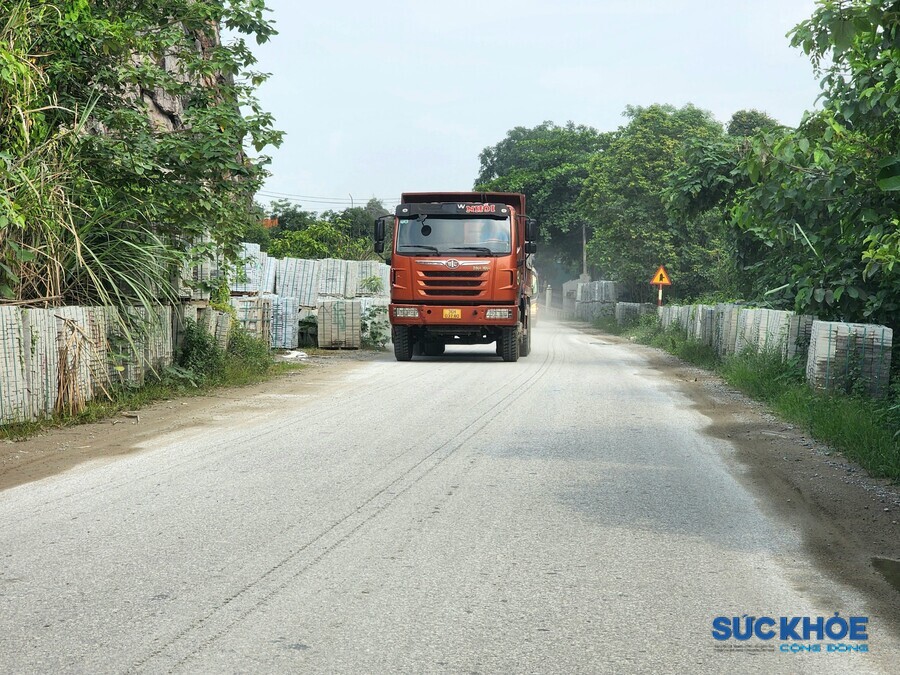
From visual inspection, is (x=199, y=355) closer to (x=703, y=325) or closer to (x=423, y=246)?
(x=423, y=246)

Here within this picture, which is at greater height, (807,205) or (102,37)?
(102,37)

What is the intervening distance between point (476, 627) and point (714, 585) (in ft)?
4.39

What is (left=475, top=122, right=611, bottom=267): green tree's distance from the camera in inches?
2736

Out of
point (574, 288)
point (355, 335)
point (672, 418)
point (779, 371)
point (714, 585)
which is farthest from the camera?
point (574, 288)

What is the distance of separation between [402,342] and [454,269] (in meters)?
1.91

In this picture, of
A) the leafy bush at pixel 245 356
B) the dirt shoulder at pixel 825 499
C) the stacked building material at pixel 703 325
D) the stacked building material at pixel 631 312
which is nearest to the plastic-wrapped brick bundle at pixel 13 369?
the leafy bush at pixel 245 356

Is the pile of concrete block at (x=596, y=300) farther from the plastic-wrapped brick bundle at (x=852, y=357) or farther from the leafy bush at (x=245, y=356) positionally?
the plastic-wrapped brick bundle at (x=852, y=357)

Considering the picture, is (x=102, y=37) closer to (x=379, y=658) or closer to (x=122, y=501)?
(x=122, y=501)

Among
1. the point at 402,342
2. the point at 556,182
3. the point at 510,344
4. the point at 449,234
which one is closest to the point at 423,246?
the point at 449,234

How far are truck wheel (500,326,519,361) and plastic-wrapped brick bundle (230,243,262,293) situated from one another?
5261mm

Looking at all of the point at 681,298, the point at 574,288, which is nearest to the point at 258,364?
the point at 681,298

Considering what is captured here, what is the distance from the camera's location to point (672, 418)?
11.5 metres

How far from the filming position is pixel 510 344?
2064 cm

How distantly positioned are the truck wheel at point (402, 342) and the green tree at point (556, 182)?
146ft
